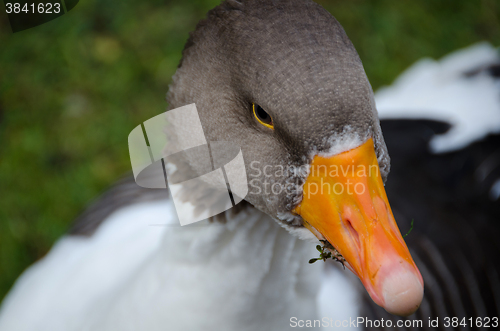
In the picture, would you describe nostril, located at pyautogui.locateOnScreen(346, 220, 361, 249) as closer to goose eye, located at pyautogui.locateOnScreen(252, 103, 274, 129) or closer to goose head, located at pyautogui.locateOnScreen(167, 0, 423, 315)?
goose head, located at pyautogui.locateOnScreen(167, 0, 423, 315)

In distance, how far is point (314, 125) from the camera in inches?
36.4

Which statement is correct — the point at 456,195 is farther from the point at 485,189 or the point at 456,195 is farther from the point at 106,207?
the point at 106,207

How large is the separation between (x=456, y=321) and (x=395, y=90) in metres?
1.43

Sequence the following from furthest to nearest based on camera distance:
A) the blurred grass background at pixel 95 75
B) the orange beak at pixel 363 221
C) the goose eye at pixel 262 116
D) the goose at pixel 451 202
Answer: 1. the blurred grass background at pixel 95 75
2. the goose at pixel 451 202
3. the goose eye at pixel 262 116
4. the orange beak at pixel 363 221

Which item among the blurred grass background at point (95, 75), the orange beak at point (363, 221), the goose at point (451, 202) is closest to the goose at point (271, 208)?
the orange beak at point (363, 221)

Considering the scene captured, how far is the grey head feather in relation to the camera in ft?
3.03

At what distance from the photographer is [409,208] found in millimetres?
1871

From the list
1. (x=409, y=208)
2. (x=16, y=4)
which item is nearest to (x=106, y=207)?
(x=16, y=4)

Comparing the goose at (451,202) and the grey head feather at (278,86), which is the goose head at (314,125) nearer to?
the grey head feather at (278,86)

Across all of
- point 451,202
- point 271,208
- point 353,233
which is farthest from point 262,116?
point 451,202

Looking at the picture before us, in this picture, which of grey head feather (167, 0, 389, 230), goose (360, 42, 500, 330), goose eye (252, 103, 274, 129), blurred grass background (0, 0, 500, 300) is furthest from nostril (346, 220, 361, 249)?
blurred grass background (0, 0, 500, 300)

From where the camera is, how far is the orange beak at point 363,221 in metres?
0.89

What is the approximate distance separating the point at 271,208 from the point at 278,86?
316 mm

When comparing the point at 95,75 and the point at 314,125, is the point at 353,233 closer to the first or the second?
the point at 314,125
